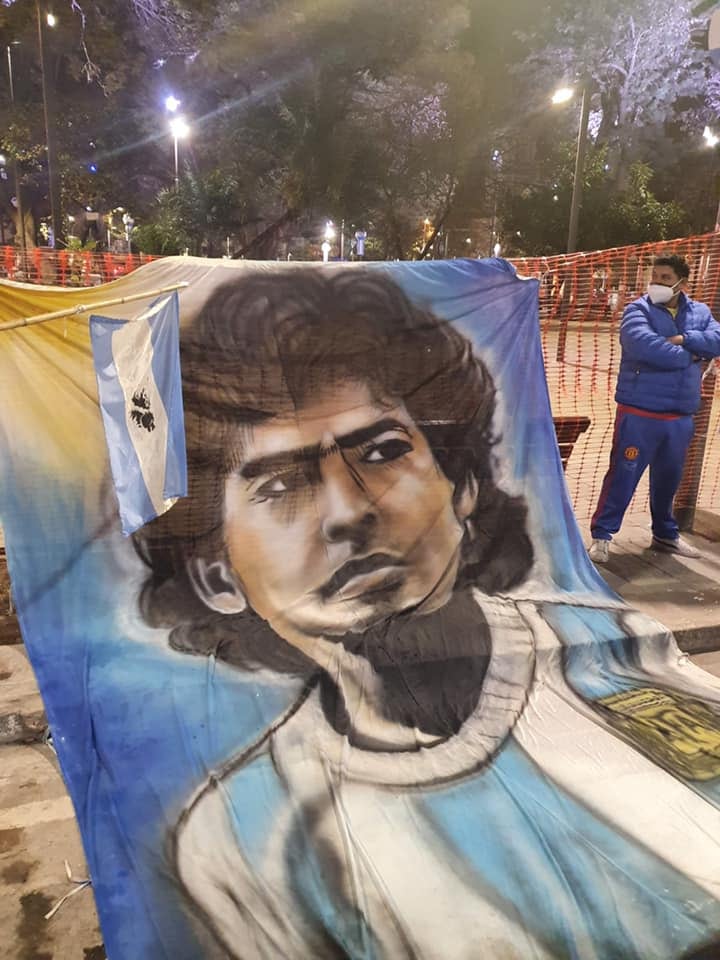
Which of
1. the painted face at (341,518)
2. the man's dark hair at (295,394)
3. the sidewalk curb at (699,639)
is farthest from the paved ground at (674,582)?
the painted face at (341,518)

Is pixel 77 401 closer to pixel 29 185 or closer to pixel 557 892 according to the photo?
pixel 557 892

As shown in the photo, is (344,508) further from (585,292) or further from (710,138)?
(710,138)

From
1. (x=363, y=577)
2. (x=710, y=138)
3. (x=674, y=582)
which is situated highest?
(x=710, y=138)

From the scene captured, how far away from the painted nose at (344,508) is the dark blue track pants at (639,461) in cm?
213

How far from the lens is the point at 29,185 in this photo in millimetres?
30766

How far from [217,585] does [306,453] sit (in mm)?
838

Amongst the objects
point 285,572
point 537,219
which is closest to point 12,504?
point 285,572

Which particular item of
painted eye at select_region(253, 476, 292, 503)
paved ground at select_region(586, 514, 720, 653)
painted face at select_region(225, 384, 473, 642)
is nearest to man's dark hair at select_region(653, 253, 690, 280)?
paved ground at select_region(586, 514, 720, 653)

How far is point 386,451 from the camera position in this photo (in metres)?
4.10

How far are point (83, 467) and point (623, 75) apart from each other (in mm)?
33389

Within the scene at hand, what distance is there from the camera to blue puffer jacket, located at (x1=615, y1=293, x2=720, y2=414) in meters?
4.95

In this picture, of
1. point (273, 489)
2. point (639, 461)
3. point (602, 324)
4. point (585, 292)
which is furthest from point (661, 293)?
point (602, 324)

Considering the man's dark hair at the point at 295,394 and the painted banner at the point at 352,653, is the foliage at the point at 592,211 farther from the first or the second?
the man's dark hair at the point at 295,394

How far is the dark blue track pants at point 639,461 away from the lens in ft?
16.7
